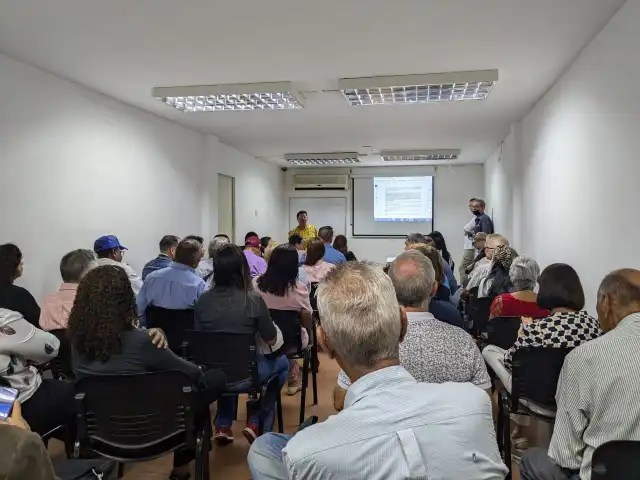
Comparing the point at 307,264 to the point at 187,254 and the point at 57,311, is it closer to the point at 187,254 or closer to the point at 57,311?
the point at 187,254

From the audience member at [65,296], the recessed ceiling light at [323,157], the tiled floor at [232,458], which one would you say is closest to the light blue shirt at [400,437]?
the tiled floor at [232,458]

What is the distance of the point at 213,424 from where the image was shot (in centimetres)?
338

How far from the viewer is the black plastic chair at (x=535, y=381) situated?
2264 millimetres

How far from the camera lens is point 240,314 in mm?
2852

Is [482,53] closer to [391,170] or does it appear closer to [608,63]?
[608,63]

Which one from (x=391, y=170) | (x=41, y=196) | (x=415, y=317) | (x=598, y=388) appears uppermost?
(x=391, y=170)

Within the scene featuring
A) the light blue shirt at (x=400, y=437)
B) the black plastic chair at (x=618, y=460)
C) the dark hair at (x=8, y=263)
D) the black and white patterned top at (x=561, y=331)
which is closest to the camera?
the light blue shirt at (x=400, y=437)

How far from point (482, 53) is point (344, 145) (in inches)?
173

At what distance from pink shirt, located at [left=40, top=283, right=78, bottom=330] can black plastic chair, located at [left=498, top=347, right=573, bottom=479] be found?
2.53m

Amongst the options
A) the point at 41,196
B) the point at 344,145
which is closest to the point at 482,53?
the point at 41,196

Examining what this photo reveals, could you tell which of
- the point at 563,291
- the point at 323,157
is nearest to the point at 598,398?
the point at 563,291

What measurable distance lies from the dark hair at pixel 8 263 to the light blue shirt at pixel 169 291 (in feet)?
2.66

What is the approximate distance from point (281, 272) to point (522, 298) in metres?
1.63

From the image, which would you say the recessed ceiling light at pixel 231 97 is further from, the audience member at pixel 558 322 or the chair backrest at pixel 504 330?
the audience member at pixel 558 322
